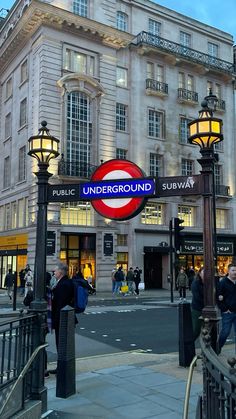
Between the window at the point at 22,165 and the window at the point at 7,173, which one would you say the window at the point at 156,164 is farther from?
the window at the point at 7,173

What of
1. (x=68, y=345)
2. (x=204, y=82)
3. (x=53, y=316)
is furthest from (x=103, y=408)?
(x=204, y=82)

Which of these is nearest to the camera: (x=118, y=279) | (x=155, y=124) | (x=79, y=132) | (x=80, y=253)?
(x=118, y=279)

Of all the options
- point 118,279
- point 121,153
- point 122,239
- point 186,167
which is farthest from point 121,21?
point 118,279

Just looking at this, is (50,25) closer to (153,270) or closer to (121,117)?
(121,117)

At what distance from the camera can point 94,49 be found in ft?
109

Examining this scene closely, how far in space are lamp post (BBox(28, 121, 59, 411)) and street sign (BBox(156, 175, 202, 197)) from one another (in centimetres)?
188

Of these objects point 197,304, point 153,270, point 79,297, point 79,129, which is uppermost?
point 79,129

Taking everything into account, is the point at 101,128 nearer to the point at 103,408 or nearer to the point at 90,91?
the point at 90,91

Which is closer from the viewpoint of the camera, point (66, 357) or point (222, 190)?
point (66, 357)

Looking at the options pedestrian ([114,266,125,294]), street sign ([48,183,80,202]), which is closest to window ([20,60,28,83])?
pedestrian ([114,266,125,294])

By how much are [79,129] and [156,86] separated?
8.05m

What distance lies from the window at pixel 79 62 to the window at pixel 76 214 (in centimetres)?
938

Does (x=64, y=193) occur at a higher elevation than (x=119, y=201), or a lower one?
higher

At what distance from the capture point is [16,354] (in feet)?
17.0
